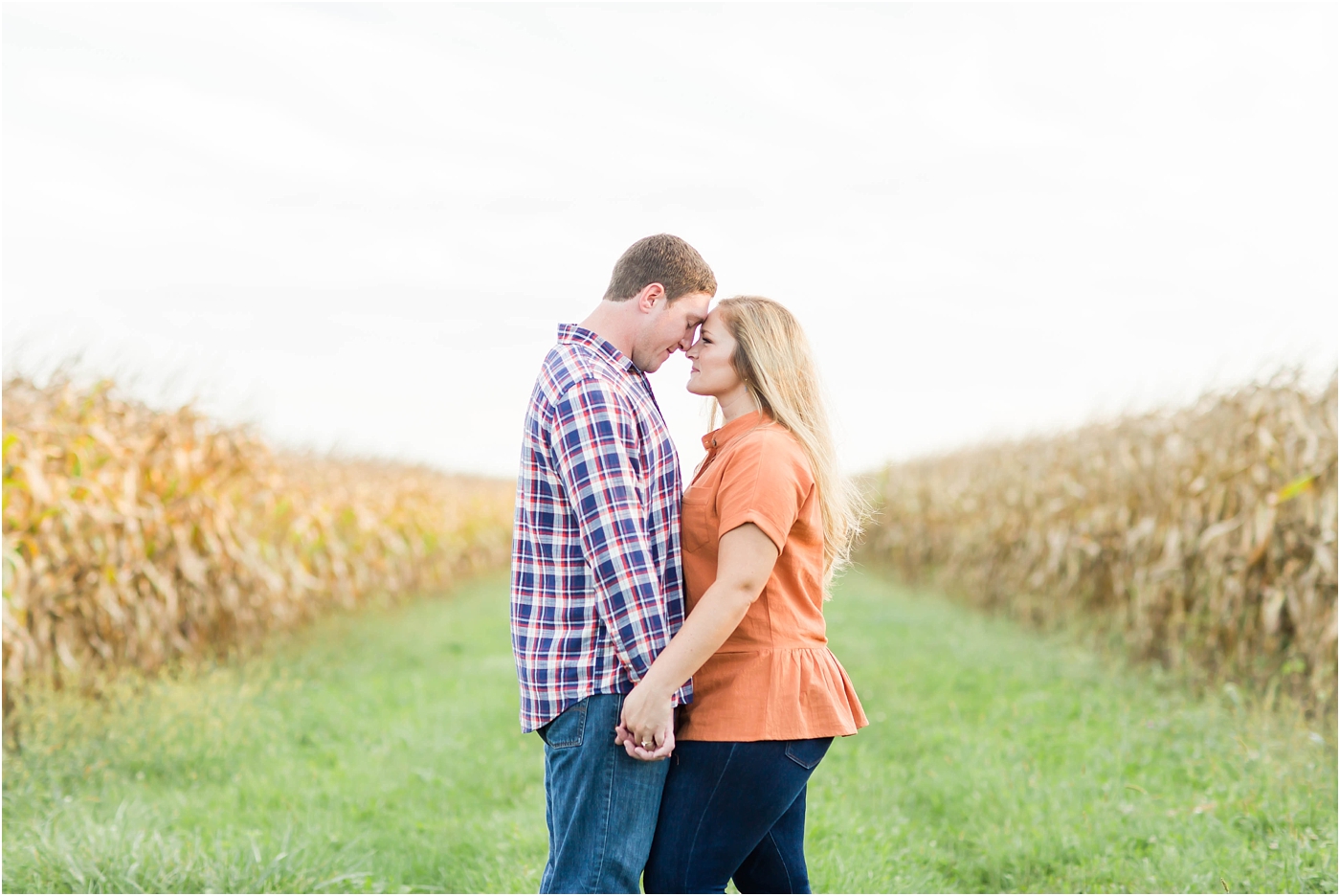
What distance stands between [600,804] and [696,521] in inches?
26.2

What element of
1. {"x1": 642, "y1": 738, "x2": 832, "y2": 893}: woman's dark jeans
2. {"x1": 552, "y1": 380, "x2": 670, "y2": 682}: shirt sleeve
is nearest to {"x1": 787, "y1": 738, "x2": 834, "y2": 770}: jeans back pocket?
{"x1": 642, "y1": 738, "x2": 832, "y2": 893}: woman's dark jeans

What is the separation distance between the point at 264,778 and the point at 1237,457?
6.13 metres

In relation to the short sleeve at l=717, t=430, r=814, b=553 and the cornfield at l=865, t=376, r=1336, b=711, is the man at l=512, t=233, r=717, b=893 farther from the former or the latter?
the cornfield at l=865, t=376, r=1336, b=711

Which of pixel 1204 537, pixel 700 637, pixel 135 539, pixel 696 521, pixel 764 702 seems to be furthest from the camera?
pixel 135 539

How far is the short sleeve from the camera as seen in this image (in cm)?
210

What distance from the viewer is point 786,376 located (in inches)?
92.3

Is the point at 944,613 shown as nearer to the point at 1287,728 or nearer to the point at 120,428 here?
the point at 1287,728

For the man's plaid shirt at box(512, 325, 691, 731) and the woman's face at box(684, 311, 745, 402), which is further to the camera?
the woman's face at box(684, 311, 745, 402)

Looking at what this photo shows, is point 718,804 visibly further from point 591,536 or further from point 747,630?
point 591,536

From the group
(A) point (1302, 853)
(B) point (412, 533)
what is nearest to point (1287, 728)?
(A) point (1302, 853)

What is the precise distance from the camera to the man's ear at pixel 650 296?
92.2 inches

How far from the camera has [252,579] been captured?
23.8 feet

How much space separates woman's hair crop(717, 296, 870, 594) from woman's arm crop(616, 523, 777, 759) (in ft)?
1.10

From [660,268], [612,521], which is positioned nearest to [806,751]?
[612,521]
